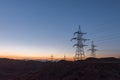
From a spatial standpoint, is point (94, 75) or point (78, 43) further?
point (78, 43)

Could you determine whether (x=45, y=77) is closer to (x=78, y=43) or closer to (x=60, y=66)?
(x=60, y=66)

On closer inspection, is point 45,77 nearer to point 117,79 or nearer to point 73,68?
point 73,68

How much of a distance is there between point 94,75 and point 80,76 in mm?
2511

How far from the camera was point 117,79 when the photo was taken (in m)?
41.8

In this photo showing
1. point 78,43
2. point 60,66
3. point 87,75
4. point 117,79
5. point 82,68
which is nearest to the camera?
point 117,79

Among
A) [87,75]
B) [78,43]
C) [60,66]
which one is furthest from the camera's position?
[78,43]

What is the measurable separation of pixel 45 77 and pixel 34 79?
7.13ft

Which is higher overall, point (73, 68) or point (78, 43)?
point (78, 43)

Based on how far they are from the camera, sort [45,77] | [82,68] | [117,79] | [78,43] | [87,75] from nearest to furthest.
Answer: [117,79] < [87,75] < [82,68] < [45,77] < [78,43]

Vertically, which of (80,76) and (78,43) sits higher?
(78,43)

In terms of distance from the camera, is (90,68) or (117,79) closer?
(117,79)

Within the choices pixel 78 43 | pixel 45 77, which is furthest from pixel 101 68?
pixel 78 43

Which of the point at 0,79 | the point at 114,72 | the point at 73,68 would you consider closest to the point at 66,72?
the point at 73,68

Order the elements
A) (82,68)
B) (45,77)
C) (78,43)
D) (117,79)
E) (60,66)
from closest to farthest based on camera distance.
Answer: (117,79) < (82,68) < (45,77) < (60,66) < (78,43)
